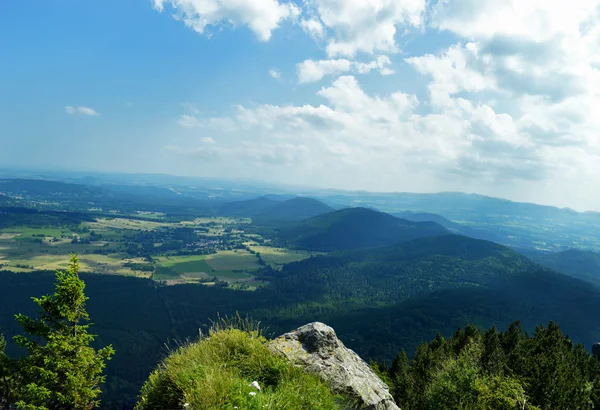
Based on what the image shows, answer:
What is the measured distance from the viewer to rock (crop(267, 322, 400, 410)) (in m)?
9.21

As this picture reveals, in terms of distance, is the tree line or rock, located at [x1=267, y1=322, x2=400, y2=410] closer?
rock, located at [x1=267, y1=322, x2=400, y2=410]

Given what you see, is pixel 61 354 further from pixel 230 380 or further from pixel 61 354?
pixel 230 380

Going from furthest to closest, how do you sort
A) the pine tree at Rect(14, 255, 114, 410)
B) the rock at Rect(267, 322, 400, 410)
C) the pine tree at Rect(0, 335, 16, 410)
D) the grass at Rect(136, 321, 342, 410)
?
the pine tree at Rect(0, 335, 16, 410) < the pine tree at Rect(14, 255, 114, 410) < the rock at Rect(267, 322, 400, 410) < the grass at Rect(136, 321, 342, 410)

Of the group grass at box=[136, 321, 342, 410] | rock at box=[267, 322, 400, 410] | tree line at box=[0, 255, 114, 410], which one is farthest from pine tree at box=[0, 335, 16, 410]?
rock at box=[267, 322, 400, 410]

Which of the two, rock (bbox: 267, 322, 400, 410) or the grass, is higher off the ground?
the grass

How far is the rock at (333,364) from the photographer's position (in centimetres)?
921

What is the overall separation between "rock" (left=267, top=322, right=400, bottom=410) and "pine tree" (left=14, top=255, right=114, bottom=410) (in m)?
13.7

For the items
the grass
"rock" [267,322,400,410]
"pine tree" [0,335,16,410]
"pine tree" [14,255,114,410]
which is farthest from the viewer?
"pine tree" [0,335,16,410]

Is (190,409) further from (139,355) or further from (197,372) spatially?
(139,355)

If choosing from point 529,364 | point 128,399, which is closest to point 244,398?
point 529,364

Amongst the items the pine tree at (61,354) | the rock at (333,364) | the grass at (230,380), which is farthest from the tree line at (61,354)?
the rock at (333,364)

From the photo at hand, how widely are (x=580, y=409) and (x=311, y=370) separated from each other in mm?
30208

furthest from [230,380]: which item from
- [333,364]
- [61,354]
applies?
[61,354]

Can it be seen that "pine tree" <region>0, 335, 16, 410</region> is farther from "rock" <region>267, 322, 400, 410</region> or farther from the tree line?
"rock" <region>267, 322, 400, 410</region>
